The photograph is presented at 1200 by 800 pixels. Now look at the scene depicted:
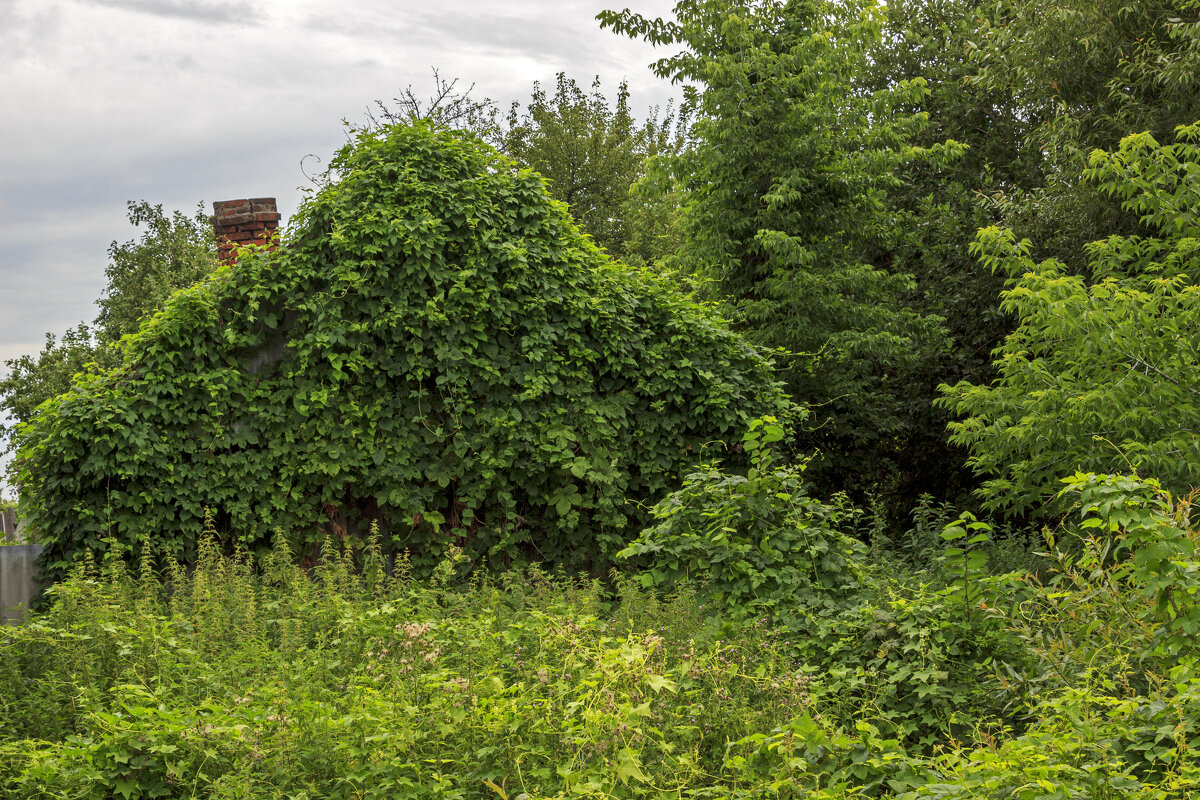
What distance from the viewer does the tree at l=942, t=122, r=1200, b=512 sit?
6922 mm

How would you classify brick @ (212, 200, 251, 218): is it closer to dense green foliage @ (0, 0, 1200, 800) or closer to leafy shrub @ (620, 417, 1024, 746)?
dense green foliage @ (0, 0, 1200, 800)

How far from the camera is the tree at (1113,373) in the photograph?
22.7ft

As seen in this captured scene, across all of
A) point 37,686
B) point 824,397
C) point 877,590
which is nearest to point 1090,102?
point 824,397

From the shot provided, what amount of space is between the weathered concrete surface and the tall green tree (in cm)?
772

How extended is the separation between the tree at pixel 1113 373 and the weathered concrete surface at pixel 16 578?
8213 millimetres

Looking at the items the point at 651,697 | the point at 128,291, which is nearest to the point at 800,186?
the point at 651,697

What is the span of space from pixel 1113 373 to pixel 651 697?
541cm

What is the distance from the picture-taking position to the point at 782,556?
6270mm

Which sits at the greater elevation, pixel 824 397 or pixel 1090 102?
pixel 1090 102

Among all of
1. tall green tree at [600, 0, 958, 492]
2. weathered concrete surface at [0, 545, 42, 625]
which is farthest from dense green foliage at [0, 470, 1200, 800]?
tall green tree at [600, 0, 958, 492]

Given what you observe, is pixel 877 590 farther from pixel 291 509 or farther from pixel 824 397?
pixel 824 397

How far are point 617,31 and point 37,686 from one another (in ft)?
34.9

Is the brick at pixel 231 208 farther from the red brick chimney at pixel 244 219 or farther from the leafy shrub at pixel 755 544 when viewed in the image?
the leafy shrub at pixel 755 544

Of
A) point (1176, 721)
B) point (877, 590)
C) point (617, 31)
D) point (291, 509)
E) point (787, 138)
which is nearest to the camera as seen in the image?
point (1176, 721)
